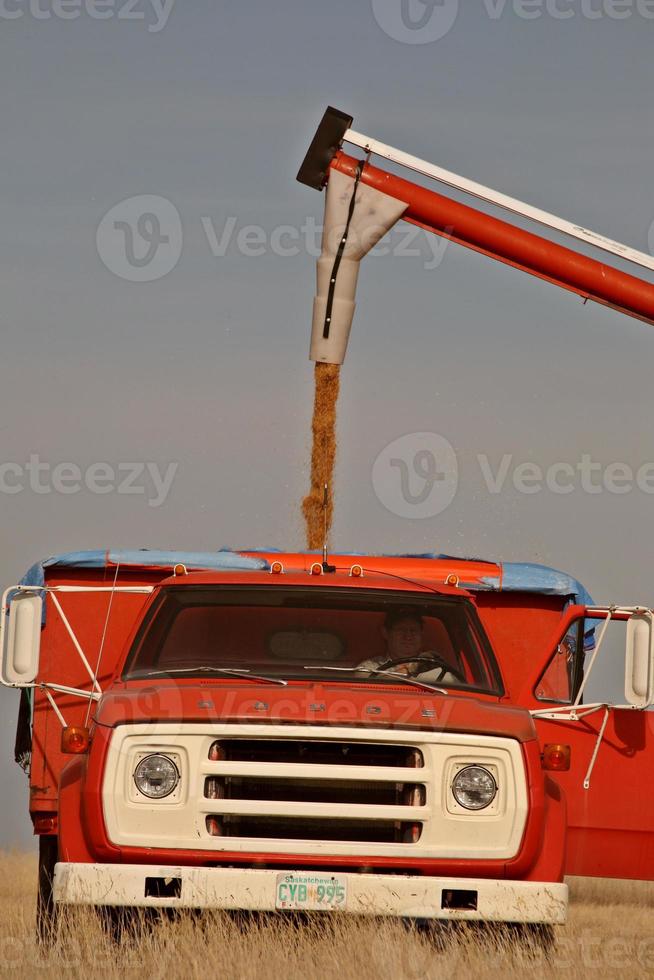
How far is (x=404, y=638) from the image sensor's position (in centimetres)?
852

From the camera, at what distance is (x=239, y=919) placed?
7707mm

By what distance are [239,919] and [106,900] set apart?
1104 millimetres

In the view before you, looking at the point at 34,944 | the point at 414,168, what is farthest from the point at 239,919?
the point at 414,168

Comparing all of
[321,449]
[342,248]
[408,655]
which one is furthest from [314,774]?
[342,248]

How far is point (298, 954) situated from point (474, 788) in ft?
3.56

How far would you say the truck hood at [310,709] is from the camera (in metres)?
7.07

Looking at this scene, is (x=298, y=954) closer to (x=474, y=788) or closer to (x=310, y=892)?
(x=310, y=892)

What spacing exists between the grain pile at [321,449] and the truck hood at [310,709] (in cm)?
452

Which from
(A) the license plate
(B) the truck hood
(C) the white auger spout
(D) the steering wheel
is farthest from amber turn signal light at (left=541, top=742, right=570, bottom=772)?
(C) the white auger spout

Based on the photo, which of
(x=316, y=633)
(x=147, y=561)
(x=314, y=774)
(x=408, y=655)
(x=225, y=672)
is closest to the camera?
(x=314, y=774)

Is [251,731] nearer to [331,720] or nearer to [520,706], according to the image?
[331,720]

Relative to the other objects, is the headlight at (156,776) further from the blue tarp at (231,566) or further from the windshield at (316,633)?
the blue tarp at (231,566)

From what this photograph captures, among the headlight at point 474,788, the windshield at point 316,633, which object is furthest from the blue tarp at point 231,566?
the headlight at point 474,788

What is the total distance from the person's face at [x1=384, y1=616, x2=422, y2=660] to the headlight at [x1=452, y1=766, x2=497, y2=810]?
1341 mm
